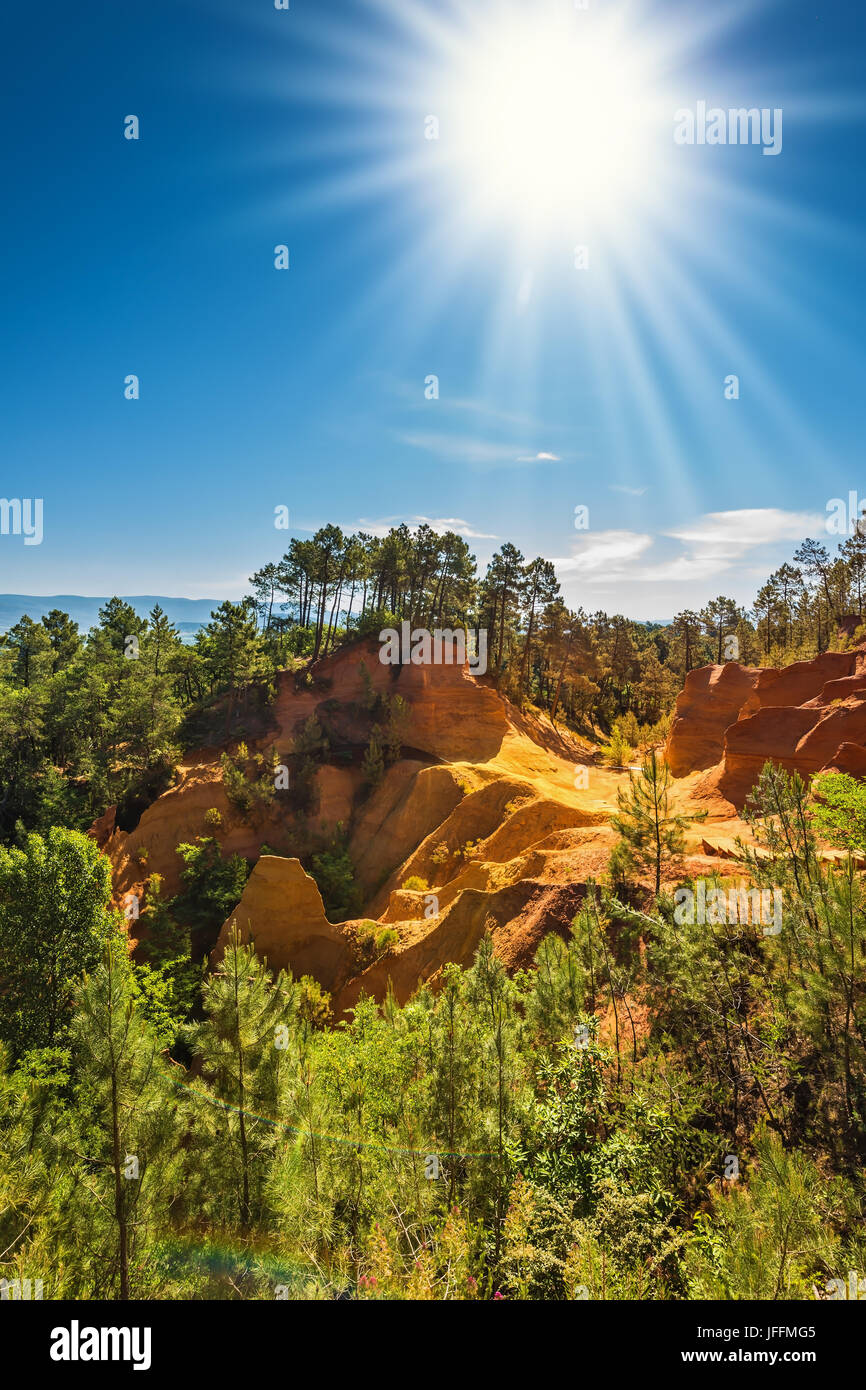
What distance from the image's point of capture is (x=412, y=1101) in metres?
9.08

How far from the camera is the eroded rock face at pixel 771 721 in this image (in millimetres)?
23219

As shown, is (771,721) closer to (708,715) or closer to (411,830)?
(708,715)

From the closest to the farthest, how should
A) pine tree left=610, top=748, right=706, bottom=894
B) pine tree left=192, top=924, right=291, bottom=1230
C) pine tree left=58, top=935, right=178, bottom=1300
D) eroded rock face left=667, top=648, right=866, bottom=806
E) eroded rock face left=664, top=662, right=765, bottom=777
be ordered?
pine tree left=58, top=935, right=178, bottom=1300
pine tree left=192, top=924, right=291, bottom=1230
pine tree left=610, top=748, right=706, bottom=894
eroded rock face left=667, top=648, right=866, bottom=806
eroded rock face left=664, top=662, right=765, bottom=777

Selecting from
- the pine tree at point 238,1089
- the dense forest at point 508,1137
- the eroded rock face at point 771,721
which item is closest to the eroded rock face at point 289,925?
the dense forest at point 508,1137

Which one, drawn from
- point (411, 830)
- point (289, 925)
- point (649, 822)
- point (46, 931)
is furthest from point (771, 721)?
point (46, 931)

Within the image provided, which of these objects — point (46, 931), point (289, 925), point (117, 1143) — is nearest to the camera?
point (117, 1143)

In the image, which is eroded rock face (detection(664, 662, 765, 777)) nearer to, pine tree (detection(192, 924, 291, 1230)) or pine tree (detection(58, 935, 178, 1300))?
pine tree (detection(192, 924, 291, 1230))

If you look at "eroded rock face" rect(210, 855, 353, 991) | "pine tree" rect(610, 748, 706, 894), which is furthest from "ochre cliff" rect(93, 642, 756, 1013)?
"pine tree" rect(610, 748, 706, 894)

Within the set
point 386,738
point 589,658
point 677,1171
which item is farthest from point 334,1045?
point 589,658

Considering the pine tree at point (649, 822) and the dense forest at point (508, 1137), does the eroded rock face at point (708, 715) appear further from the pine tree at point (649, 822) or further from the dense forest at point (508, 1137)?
the dense forest at point (508, 1137)

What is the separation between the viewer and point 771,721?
1065 inches

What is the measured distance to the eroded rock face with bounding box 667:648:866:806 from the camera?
23.2m

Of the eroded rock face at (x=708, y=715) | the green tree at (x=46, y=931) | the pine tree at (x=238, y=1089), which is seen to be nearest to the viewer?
the pine tree at (x=238, y=1089)
